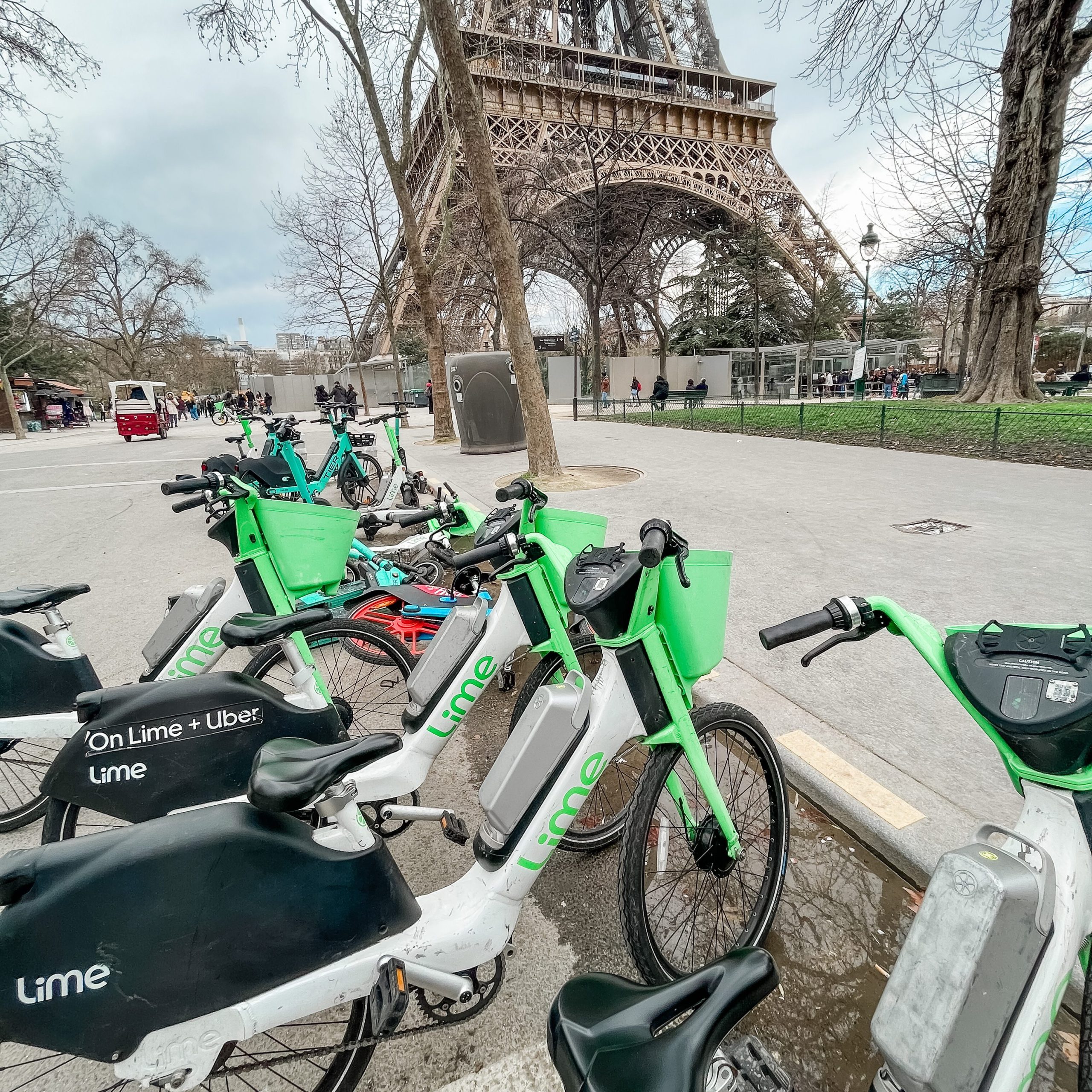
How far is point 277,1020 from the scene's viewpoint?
1242 mm

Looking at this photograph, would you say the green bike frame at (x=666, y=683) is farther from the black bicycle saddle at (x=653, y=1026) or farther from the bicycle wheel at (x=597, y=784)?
the black bicycle saddle at (x=653, y=1026)

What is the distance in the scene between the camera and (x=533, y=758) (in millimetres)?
1650

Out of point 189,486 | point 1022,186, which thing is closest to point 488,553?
point 189,486

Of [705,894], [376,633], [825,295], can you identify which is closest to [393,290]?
[825,295]

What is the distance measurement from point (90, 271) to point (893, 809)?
41108mm

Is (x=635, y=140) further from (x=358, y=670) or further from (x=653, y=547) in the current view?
(x=653, y=547)

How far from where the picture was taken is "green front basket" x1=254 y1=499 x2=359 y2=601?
286 cm

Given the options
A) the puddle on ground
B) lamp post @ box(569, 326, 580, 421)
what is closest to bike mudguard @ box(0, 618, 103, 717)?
the puddle on ground

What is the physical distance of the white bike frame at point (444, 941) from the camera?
3.85 feet

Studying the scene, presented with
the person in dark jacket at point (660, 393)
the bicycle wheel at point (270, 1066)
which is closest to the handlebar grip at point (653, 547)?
the bicycle wheel at point (270, 1066)

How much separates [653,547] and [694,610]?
0.30m

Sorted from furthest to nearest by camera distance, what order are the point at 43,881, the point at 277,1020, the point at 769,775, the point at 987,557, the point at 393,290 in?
1. the point at 393,290
2. the point at 987,557
3. the point at 769,775
4. the point at 277,1020
5. the point at 43,881

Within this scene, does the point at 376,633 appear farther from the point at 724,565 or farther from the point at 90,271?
the point at 90,271

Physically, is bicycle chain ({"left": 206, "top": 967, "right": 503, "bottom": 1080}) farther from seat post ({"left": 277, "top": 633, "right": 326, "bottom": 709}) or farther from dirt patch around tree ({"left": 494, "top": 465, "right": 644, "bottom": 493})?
dirt patch around tree ({"left": 494, "top": 465, "right": 644, "bottom": 493})
